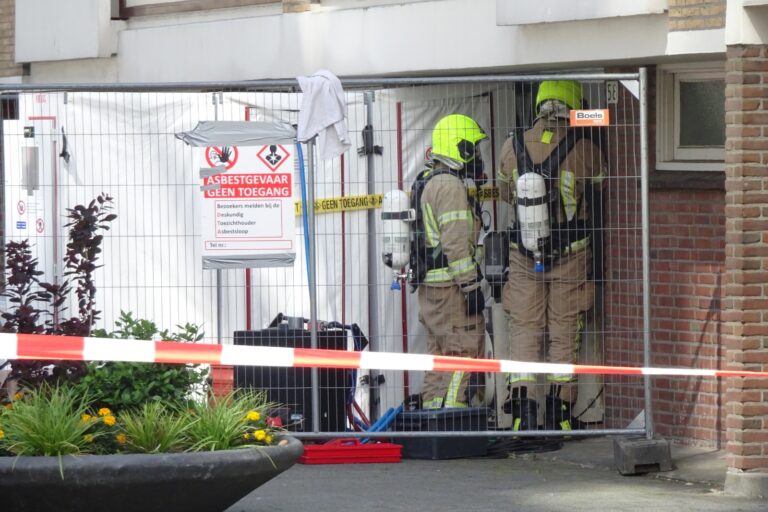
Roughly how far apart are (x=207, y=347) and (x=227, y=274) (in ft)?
11.2

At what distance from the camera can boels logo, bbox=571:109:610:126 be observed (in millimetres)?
9414

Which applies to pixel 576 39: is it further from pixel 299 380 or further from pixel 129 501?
pixel 129 501

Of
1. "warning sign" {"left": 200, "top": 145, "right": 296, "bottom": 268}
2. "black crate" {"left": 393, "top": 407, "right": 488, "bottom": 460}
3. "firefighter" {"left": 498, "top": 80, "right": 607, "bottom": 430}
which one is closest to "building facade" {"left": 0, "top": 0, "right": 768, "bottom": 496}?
"firefighter" {"left": 498, "top": 80, "right": 607, "bottom": 430}

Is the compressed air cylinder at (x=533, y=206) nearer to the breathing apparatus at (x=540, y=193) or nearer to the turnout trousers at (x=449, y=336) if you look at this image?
the breathing apparatus at (x=540, y=193)

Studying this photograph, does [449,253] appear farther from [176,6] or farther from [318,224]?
[176,6]

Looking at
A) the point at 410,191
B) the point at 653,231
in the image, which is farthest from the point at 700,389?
the point at 410,191

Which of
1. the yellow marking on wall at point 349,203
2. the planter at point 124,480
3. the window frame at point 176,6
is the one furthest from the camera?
the window frame at point 176,6

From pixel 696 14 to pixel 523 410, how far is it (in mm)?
2959

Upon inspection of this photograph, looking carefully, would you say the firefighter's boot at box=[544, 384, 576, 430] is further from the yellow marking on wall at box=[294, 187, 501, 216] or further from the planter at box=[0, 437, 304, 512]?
the planter at box=[0, 437, 304, 512]

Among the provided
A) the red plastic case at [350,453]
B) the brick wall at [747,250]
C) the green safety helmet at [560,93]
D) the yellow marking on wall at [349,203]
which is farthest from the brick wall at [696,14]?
the red plastic case at [350,453]

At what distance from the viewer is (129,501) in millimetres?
6973

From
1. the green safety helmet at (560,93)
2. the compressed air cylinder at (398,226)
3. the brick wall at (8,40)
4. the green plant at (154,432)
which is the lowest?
the green plant at (154,432)

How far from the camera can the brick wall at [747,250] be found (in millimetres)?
8297

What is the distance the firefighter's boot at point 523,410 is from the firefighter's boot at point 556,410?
0.09 metres
